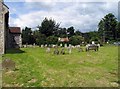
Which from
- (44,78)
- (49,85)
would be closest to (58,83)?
(49,85)

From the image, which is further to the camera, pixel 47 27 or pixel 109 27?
pixel 109 27

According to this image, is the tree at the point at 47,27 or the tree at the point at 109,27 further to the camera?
the tree at the point at 109,27

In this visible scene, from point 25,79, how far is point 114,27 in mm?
119394

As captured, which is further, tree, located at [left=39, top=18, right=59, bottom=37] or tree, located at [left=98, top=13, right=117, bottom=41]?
tree, located at [left=98, top=13, right=117, bottom=41]

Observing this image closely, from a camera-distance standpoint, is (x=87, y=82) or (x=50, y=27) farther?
(x=50, y=27)

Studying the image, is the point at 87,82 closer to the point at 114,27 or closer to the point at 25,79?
the point at 25,79

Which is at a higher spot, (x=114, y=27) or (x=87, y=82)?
(x=114, y=27)

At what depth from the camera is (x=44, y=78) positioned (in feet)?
46.0

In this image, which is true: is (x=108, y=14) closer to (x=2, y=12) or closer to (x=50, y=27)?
(x=50, y=27)

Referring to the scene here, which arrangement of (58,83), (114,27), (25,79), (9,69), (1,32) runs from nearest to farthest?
1. (58,83)
2. (25,79)
3. (9,69)
4. (1,32)
5. (114,27)

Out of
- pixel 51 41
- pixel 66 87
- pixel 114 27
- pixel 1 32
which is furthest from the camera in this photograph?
pixel 114 27

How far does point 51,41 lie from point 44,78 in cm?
6374

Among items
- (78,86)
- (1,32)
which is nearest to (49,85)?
(78,86)

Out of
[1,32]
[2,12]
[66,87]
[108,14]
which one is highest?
[108,14]
